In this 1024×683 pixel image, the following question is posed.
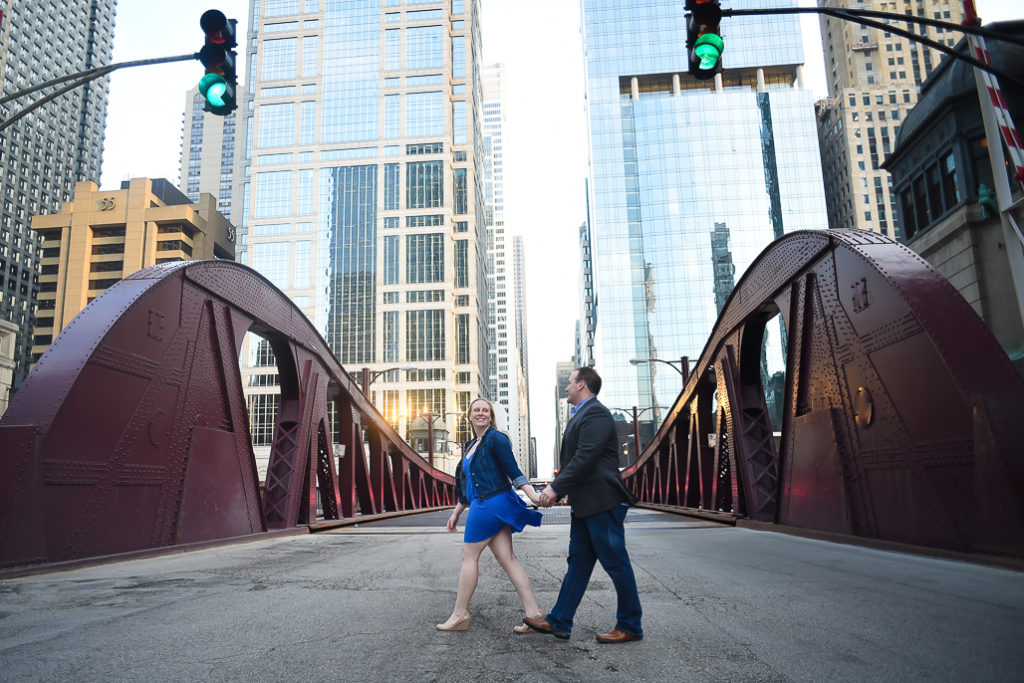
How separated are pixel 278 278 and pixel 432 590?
339 ft

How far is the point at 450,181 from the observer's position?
104 meters

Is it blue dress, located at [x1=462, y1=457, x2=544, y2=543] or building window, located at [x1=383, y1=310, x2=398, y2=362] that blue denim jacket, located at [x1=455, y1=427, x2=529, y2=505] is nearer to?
blue dress, located at [x1=462, y1=457, x2=544, y2=543]

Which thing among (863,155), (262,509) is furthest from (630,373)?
(262,509)

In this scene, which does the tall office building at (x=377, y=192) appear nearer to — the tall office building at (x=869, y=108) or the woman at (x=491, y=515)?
the tall office building at (x=869, y=108)

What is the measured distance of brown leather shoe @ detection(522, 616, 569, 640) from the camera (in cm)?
402

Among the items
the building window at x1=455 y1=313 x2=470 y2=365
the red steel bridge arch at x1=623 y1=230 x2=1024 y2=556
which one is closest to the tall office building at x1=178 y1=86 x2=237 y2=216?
the building window at x1=455 y1=313 x2=470 y2=365

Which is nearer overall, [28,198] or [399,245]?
[399,245]

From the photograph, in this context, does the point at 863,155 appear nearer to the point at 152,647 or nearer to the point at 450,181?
the point at 450,181

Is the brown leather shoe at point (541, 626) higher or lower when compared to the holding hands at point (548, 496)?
lower

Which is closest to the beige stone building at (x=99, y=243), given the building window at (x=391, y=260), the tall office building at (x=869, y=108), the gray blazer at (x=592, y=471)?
the building window at (x=391, y=260)

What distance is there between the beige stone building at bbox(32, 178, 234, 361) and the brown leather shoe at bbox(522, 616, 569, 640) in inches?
4270

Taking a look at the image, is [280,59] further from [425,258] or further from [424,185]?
[425,258]

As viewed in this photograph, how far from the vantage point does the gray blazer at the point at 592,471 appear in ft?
13.8

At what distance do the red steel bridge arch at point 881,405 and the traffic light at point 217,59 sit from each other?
24.0 feet
